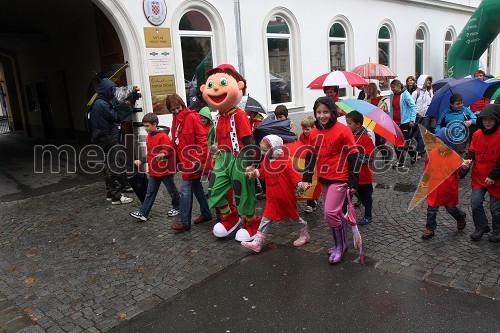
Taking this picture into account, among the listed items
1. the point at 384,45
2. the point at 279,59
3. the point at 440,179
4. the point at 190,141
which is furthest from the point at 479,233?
the point at 384,45

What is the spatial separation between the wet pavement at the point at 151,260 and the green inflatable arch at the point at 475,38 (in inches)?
353

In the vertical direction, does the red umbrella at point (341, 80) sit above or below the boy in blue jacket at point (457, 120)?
above

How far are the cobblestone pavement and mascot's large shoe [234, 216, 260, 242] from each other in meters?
0.12

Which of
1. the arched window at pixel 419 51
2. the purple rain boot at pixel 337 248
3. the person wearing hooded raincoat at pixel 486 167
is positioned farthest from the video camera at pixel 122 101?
the arched window at pixel 419 51

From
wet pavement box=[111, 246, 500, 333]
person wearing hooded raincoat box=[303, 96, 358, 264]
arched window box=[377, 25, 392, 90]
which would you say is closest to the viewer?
wet pavement box=[111, 246, 500, 333]

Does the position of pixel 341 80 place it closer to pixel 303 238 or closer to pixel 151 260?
pixel 303 238

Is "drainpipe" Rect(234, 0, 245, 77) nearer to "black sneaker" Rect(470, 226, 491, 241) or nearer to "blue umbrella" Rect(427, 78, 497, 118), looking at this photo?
"blue umbrella" Rect(427, 78, 497, 118)

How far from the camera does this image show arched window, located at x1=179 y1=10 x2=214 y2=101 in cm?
889

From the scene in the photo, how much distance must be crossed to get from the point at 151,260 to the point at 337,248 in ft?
6.49

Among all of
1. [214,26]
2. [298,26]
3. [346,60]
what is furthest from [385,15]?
[214,26]

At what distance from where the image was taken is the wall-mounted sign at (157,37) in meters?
8.06

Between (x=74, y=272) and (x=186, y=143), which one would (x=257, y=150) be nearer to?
(x=186, y=143)

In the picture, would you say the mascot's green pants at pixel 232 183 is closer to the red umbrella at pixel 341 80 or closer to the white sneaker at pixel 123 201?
the white sneaker at pixel 123 201

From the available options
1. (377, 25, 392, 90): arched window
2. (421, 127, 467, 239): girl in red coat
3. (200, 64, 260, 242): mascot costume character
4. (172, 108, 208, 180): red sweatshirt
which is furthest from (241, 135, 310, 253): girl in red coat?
(377, 25, 392, 90): arched window
